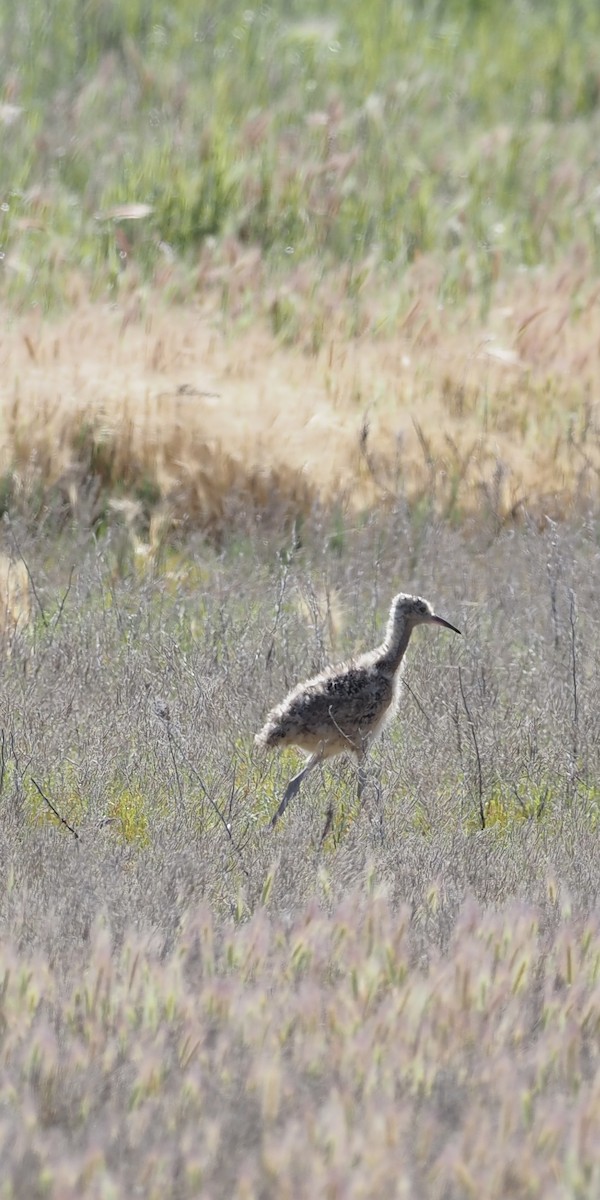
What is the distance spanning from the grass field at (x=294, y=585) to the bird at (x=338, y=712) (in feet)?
0.39

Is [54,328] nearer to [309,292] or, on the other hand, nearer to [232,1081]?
[309,292]

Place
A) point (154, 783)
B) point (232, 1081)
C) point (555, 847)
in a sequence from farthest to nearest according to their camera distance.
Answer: point (154, 783), point (555, 847), point (232, 1081)

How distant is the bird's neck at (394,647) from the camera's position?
600 centimetres

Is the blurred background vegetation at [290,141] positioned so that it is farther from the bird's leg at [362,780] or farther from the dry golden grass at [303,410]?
the bird's leg at [362,780]

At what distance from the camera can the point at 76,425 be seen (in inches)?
370

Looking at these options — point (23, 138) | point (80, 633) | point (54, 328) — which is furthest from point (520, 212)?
point (80, 633)

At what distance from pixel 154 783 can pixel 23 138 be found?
8421 mm

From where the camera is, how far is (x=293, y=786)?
17.9 ft

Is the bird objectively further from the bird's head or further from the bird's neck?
the bird's head

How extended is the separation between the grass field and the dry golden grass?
0.03 m

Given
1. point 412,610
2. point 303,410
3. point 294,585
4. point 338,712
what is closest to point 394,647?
point 412,610

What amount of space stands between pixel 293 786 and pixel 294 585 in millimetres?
2125

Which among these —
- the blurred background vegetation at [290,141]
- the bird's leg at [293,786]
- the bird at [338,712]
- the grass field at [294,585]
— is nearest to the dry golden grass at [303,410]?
the grass field at [294,585]

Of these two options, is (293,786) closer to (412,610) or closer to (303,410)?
(412,610)
